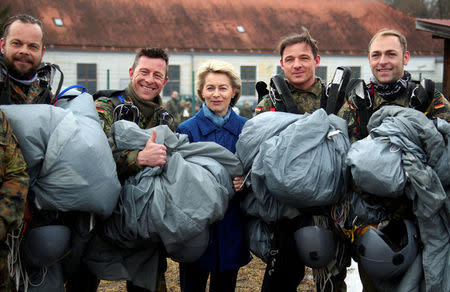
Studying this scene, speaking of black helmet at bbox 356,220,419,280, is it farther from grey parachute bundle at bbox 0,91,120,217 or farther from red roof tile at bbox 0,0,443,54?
red roof tile at bbox 0,0,443,54

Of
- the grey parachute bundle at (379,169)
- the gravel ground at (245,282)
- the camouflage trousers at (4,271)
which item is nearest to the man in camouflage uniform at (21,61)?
the camouflage trousers at (4,271)

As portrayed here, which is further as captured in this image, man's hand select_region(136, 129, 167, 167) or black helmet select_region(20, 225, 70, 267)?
man's hand select_region(136, 129, 167, 167)

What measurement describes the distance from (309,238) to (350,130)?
0.81 m

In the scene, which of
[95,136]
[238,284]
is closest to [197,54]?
[238,284]

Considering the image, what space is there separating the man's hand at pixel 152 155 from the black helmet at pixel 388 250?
124 centimetres

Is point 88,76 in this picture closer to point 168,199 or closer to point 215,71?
point 215,71

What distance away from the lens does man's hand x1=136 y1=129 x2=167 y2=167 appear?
2.58 metres

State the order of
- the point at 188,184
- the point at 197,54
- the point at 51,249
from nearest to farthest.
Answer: the point at 51,249, the point at 188,184, the point at 197,54

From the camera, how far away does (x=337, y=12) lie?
27203 millimetres

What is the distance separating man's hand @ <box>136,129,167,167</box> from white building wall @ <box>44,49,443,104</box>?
16866mm

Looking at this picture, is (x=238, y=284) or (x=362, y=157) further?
(x=238, y=284)

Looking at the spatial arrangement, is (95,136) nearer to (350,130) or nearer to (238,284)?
(350,130)

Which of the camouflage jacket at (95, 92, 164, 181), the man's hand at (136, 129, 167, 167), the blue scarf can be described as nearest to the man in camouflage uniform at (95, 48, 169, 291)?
the camouflage jacket at (95, 92, 164, 181)

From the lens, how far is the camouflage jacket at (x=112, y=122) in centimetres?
264
